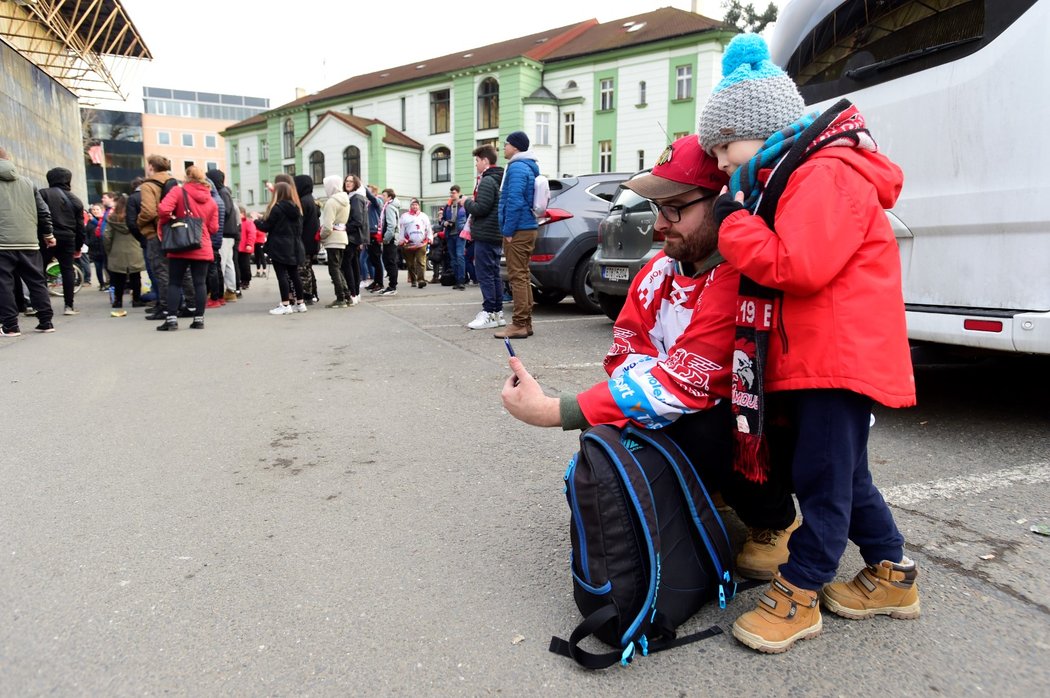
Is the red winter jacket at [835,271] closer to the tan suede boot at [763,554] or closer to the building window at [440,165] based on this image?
the tan suede boot at [763,554]

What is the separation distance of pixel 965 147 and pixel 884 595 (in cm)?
230

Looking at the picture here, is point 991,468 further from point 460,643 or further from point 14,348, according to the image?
point 14,348

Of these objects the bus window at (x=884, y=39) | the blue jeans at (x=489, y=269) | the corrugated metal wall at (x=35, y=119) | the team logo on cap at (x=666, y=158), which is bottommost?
the blue jeans at (x=489, y=269)

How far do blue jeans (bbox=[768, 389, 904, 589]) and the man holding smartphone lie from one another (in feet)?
0.63

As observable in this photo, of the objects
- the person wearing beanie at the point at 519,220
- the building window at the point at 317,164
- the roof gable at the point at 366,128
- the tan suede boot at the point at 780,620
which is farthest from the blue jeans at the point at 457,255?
the building window at the point at 317,164

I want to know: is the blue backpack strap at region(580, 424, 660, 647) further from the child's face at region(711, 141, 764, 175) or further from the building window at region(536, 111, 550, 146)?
the building window at region(536, 111, 550, 146)

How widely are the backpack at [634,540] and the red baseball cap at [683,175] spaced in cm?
70

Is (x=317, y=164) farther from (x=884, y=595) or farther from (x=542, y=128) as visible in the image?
(x=884, y=595)

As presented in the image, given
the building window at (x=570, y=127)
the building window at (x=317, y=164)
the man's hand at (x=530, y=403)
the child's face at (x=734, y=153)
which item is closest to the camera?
the child's face at (x=734, y=153)

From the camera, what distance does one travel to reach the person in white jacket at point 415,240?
14.2 metres

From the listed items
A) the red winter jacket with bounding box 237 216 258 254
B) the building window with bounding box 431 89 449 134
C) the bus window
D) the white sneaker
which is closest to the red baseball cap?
the bus window

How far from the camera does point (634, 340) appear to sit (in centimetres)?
246

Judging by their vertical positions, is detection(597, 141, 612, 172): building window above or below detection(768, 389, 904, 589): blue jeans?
above

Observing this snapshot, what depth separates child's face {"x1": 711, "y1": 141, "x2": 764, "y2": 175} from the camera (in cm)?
196
